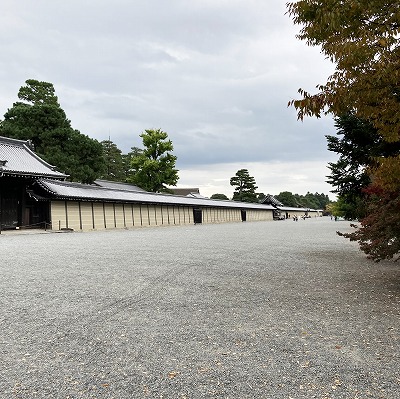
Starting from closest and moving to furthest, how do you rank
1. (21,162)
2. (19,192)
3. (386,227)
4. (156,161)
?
(386,227) → (19,192) → (21,162) → (156,161)

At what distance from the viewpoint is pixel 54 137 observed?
1372 inches

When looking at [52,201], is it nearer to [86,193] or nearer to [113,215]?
[86,193]

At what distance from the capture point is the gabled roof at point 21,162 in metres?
23.8

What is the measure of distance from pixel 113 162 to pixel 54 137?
32241 millimetres

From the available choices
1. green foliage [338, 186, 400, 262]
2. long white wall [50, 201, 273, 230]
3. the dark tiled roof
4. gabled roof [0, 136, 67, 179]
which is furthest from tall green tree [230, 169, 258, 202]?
green foliage [338, 186, 400, 262]

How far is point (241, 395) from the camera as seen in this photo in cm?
255

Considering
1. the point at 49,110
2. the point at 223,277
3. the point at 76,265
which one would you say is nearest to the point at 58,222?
the point at 49,110

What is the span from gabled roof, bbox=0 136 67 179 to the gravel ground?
738 inches

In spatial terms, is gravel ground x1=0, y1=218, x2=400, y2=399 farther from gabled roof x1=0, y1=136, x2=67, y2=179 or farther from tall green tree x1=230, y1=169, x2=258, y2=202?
tall green tree x1=230, y1=169, x2=258, y2=202

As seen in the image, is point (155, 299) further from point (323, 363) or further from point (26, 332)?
point (323, 363)

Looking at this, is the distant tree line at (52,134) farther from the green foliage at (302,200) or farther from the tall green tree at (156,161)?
the green foliage at (302,200)

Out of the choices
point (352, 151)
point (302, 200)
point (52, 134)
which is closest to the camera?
point (352, 151)

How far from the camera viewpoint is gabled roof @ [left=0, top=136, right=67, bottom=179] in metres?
23.8

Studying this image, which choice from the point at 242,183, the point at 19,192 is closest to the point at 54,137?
the point at 19,192
